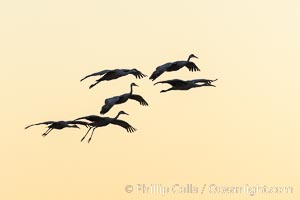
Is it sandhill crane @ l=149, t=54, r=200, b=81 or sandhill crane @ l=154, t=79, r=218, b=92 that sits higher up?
sandhill crane @ l=149, t=54, r=200, b=81

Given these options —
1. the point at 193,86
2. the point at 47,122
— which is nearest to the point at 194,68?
the point at 193,86

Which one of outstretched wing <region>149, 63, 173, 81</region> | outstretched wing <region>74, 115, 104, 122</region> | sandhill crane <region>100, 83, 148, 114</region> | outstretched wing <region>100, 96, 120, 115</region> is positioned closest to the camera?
outstretched wing <region>100, 96, 120, 115</region>

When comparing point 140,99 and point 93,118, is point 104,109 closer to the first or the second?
point 93,118

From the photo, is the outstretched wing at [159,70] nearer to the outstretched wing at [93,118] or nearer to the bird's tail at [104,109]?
the bird's tail at [104,109]

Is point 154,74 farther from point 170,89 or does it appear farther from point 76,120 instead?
point 76,120

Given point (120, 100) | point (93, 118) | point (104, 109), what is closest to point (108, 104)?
point (104, 109)

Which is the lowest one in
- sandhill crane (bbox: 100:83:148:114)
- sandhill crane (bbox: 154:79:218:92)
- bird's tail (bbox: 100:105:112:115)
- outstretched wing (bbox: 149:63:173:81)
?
bird's tail (bbox: 100:105:112:115)

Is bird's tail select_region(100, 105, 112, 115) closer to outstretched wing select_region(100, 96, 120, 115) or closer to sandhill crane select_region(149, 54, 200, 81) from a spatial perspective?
outstretched wing select_region(100, 96, 120, 115)

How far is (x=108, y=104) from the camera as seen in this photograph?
154ft

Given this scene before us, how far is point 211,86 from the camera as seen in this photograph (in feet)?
161

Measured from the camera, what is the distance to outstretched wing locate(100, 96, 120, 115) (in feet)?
152

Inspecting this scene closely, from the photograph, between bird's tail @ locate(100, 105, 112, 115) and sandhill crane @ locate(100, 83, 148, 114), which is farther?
sandhill crane @ locate(100, 83, 148, 114)

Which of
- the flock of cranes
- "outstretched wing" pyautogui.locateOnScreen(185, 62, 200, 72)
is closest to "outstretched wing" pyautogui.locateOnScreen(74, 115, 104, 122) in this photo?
the flock of cranes

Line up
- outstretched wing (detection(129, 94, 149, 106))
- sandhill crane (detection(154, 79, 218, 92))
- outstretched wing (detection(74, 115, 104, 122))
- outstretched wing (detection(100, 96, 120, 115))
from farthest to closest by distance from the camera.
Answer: outstretched wing (detection(129, 94, 149, 106)) < outstretched wing (detection(74, 115, 104, 122)) < sandhill crane (detection(154, 79, 218, 92)) < outstretched wing (detection(100, 96, 120, 115))
